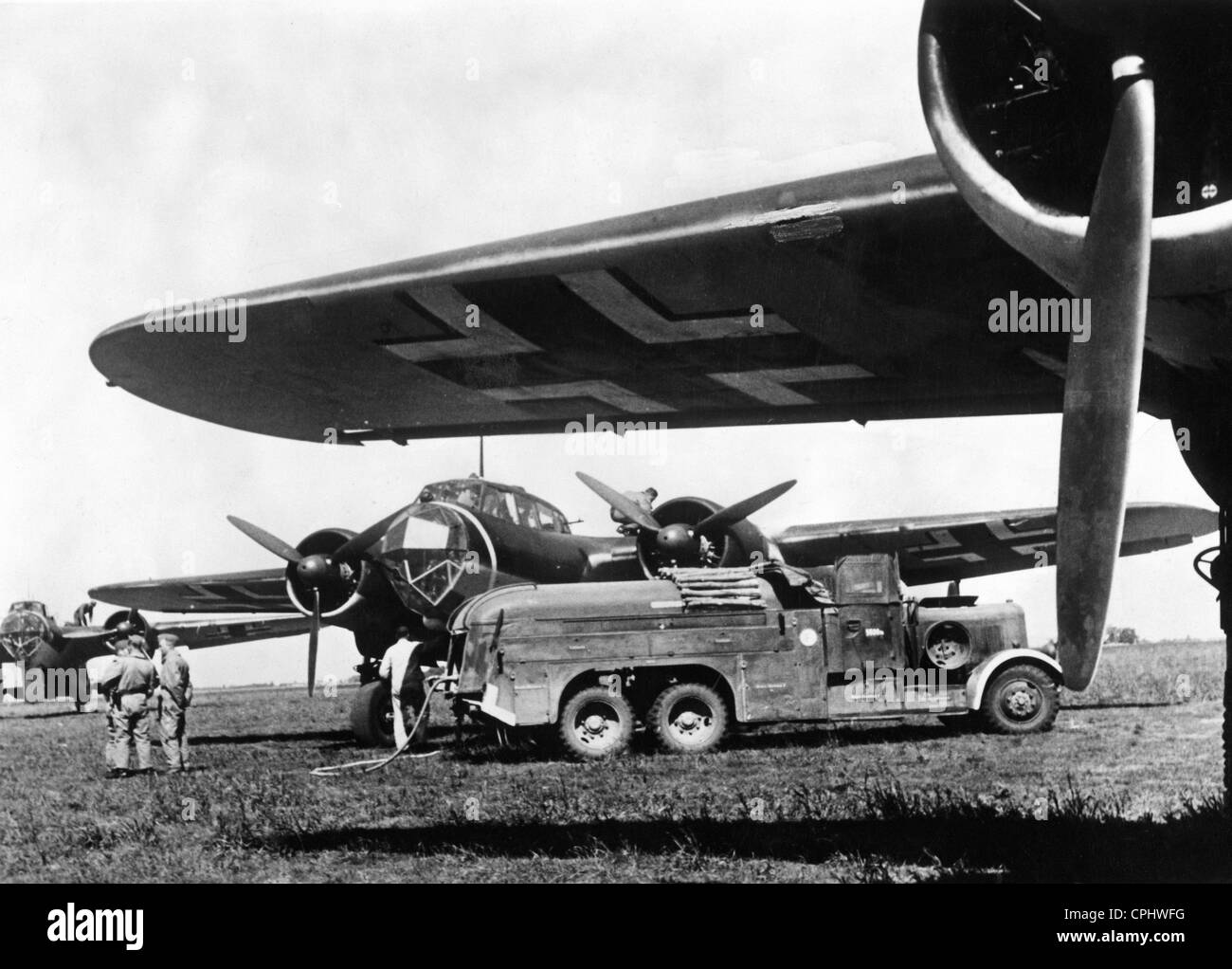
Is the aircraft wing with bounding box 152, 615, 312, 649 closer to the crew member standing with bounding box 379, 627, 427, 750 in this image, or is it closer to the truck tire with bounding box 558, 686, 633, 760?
the crew member standing with bounding box 379, 627, 427, 750

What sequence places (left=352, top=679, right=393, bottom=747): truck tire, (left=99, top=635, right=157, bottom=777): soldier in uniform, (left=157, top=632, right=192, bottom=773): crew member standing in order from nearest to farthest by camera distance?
(left=99, top=635, right=157, bottom=777): soldier in uniform, (left=157, top=632, right=192, bottom=773): crew member standing, (left=352, top=679, right=393, bottom=747): truck tire

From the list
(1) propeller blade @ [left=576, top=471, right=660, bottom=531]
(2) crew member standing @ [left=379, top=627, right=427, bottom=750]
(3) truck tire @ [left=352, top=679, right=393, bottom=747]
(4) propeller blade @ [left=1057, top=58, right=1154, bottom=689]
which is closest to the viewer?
(4) propeller blade @ [left=1057, top=58, right=1154, bottom=689]

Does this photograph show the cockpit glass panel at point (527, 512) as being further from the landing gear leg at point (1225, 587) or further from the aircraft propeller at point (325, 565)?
the landing gear leg at point (1225, 587)

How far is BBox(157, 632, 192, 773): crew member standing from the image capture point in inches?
453

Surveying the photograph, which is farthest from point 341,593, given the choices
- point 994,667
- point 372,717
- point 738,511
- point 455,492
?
point 994,667

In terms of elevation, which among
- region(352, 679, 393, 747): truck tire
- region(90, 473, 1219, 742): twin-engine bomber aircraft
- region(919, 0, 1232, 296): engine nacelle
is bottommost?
region(352, 679, 393, 747): truck tire

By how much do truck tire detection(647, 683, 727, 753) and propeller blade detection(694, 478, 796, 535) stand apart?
2890 millimetres

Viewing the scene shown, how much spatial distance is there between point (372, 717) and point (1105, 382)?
11806mm

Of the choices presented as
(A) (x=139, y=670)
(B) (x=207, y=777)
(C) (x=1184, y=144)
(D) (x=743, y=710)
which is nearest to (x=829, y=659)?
(D) (x=743, y=710)

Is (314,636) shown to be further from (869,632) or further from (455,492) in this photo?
(869,632)

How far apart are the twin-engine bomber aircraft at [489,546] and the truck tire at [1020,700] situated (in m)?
1.77

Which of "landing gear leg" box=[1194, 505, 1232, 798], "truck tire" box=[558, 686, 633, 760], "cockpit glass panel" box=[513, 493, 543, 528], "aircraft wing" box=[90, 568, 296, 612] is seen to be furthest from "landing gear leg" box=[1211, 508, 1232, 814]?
"aircraft wing" box=[90, 568, 296, 612]
